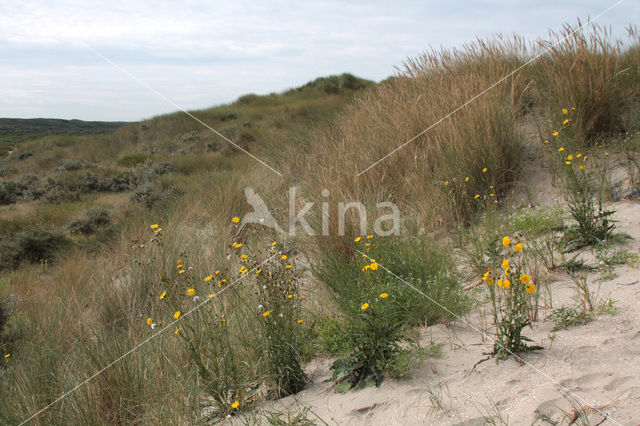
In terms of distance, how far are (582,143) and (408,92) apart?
10.6 feet

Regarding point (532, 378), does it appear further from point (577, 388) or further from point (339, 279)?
point (339, 279)

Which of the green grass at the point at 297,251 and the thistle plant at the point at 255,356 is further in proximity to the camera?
the green grass at the point at 297,251

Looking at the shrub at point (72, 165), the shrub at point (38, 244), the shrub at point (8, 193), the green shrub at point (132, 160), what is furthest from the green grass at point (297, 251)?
the green shrub at point (132, 160)

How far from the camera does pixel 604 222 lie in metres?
3.40

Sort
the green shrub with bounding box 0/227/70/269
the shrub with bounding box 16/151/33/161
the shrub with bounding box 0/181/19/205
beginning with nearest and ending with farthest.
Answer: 1. the green shrub with bounding box 0/227/70/269
2. the shrub with bounding box 0/181/19/205
3. the shrub with bounding box 16/151/33/161

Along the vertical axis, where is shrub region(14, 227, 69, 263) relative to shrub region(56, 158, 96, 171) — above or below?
below

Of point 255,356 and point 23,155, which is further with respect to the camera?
point 23,155

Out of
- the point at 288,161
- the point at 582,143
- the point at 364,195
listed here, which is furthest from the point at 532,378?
the point at 288,161

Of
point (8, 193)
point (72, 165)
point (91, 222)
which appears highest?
point (72, 165)

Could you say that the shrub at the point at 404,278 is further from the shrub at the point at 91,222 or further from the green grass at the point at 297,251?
the shrub at the point at 91,222

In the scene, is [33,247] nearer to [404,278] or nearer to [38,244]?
[38,244]

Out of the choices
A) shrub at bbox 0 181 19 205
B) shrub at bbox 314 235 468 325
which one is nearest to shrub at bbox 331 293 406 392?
shrub at bbox 314 235 468 325

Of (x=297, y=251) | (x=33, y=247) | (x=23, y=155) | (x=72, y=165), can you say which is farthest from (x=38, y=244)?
(x=23, y=155)

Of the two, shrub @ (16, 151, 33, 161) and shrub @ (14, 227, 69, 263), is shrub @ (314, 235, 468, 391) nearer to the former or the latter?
shrub @ (14, 227, 69, 263)
